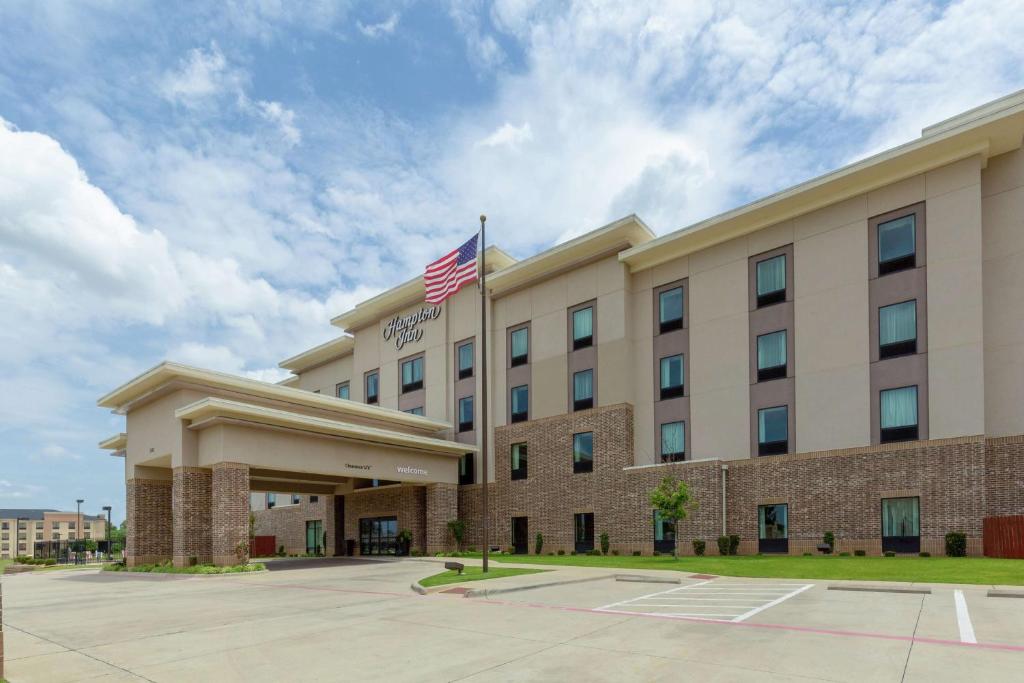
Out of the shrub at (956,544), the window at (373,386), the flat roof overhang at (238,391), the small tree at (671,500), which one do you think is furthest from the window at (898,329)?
the window at (373,386)

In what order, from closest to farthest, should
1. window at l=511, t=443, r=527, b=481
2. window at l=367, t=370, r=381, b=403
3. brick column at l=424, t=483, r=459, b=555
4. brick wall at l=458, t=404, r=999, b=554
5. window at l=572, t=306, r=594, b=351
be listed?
brick wall at l=458, t=404, r=999, b=554 < window at l=572, t=306, r=594, b=351 < brick column at l=424, t=483, r=459, b=555 < window at l=511, t=443, r=527, b=481 < window at l=367, t=370, r=381, b=403

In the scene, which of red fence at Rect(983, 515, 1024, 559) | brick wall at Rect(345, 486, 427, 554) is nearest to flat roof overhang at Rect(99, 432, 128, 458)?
brick wall at Rect(345, 486, 427, 554)

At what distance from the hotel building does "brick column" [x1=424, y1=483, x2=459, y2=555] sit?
0.14 m

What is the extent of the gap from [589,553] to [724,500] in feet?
25.0

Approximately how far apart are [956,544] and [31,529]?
8262 inches

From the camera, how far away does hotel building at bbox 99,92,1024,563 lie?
25.8 meters

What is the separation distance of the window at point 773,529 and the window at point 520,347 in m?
15.6

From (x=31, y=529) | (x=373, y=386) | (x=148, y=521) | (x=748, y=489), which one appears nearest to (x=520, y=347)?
(x=373, y=386)

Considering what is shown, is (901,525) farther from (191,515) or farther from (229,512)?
(191,515)

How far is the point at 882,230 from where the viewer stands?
1115 inches

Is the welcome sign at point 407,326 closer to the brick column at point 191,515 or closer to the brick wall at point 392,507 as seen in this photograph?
the brick wall at point 392,507

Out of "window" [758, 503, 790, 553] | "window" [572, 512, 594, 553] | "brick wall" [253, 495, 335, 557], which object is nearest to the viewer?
"window" [758, 503, 790, 553]

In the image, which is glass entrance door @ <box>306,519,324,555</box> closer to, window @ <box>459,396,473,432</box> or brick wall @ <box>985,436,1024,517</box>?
window @ <box>459,396,473,432</box>

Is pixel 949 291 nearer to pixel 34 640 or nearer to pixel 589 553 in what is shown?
pixel 589 553
